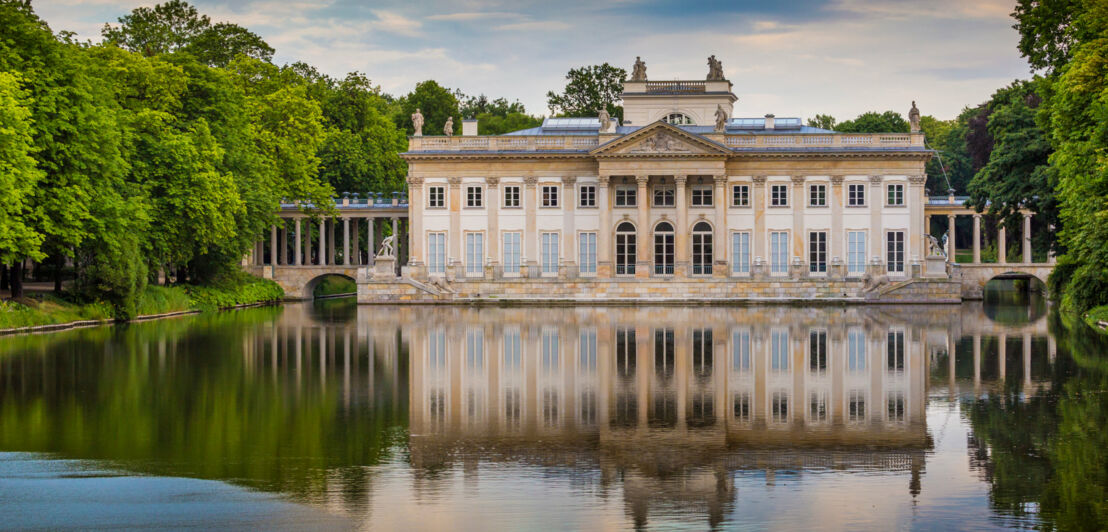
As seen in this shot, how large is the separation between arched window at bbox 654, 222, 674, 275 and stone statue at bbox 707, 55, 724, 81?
1158 cm

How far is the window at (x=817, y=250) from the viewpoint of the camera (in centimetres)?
7069

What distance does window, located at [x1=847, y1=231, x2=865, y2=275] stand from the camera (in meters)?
70.4

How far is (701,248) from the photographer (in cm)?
7138

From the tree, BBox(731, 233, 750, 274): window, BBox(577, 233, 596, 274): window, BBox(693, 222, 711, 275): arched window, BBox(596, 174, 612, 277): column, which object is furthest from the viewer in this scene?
the tree

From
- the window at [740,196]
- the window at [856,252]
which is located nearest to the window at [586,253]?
the window at [740,196]

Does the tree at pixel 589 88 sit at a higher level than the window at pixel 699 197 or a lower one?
higher

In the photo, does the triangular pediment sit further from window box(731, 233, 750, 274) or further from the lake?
the lake

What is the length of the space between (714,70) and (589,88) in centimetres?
2924

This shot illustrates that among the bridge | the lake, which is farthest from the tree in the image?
the lake

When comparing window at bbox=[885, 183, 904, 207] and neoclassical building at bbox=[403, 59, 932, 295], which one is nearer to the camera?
neoclassical building at bbox=[403, 59, 932, 295]

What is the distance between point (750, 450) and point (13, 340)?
27.9 m

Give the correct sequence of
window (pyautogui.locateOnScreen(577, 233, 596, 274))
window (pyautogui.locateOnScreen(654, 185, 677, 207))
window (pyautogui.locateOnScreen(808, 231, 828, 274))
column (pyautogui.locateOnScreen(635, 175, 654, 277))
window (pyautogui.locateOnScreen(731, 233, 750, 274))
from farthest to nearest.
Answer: window (pyautogui.locateOnScreen(577, 233, 596, 274)) < window (pyautogui.locateOnScreen(654, 185, 677, 207)) < window (pyautogui.locateOnScreen(731, 233, 750, 274)) < window (pyautogui.locateOnScreen(808, 231, 828, 274)) < column (pyautogui.locateOnScreen(635, 175, 654, 277))

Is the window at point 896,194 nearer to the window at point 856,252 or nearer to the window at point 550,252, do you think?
the window at point 856,252

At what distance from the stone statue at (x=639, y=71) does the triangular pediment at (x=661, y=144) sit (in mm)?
9404
